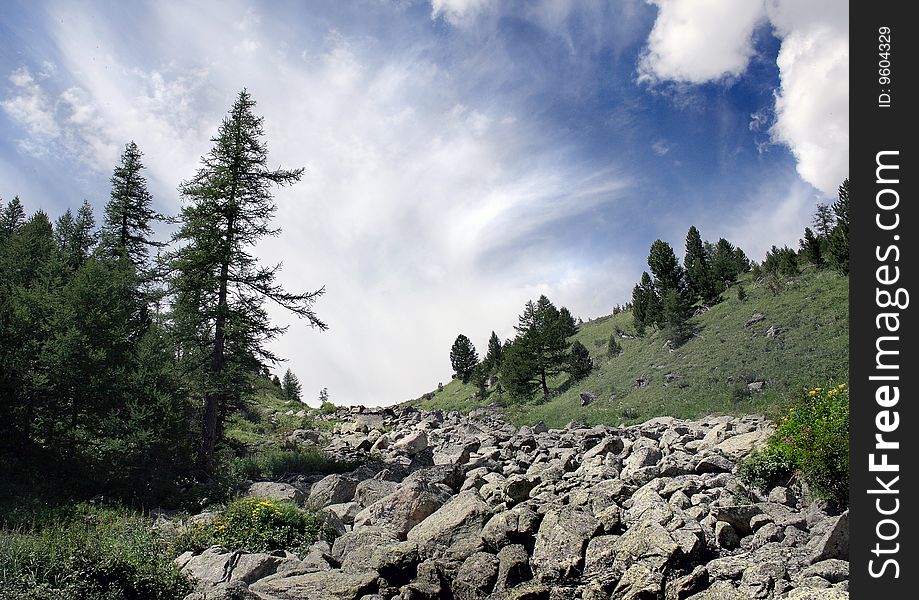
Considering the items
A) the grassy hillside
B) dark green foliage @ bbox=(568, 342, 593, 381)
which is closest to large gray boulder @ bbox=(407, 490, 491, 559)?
the grassy hillside

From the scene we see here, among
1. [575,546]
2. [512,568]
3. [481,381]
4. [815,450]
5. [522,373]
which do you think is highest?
[522,373]

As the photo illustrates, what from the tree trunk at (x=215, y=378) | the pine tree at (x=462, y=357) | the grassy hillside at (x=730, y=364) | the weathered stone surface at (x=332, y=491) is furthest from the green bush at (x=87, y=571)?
the pine tree at (x=462, y=357)

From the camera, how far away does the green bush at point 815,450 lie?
7965 millimetres

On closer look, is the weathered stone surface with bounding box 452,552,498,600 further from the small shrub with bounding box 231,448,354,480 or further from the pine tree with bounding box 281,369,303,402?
the pine tree with bounding box 281,369,303,402

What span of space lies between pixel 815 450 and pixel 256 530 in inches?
399

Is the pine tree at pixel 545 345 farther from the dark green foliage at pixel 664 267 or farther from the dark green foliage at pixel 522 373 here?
the dark green foliage at pixel 664 267

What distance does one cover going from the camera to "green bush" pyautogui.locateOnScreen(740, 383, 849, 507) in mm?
7965

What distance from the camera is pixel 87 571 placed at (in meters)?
7.07

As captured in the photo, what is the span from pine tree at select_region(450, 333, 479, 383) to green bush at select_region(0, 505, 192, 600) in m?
74.7

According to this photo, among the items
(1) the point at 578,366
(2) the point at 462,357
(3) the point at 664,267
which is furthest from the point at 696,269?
(2) the point at 462,357

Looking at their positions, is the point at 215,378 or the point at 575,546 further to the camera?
the point at 215,378

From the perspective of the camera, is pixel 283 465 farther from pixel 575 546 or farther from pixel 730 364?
pixel 730 364

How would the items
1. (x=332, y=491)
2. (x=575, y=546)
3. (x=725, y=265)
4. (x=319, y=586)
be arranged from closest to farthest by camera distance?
1. (x=319, y=586)
2. (x=575, y=546)
3. (x=332, y=491)
4. (x=725, y=265)

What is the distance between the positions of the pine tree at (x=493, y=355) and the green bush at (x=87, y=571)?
6086 centimetres
